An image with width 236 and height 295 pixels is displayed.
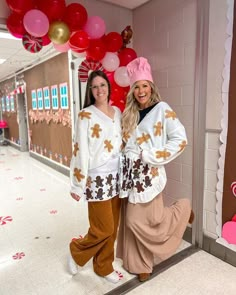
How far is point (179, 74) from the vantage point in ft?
7.58

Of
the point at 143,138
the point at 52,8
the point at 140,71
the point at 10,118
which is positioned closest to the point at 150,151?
the point at 143,138

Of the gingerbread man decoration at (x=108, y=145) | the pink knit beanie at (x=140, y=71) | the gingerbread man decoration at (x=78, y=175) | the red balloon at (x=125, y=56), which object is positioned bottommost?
the gingerbread man decoration at (x=78, y=175)

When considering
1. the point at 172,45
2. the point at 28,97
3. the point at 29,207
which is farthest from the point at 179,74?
the point at 28,97

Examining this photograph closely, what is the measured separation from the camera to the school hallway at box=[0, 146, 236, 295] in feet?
6.06

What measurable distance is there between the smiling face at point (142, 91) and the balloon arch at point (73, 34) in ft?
1.89

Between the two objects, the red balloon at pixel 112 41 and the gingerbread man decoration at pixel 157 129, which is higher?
the red balloon at pixel 112 41

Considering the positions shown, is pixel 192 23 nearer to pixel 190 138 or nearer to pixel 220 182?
pixel 190 138

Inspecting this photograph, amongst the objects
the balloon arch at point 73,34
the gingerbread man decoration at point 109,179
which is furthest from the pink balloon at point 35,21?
the gingerbread man decoration at point 109,179

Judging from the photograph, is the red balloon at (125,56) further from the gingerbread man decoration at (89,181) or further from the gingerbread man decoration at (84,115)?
the gingerbread man decoration at (89,181)

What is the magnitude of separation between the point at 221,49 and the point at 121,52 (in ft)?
2.91

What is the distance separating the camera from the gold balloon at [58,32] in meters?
1.88

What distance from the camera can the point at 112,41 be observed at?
2217 mm

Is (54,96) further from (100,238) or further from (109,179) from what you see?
(100,238)

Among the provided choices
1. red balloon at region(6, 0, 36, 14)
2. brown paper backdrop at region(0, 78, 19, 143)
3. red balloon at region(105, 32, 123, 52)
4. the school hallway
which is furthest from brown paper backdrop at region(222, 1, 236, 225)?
brown paper backdrop at region(0, 78, 19, 143)
